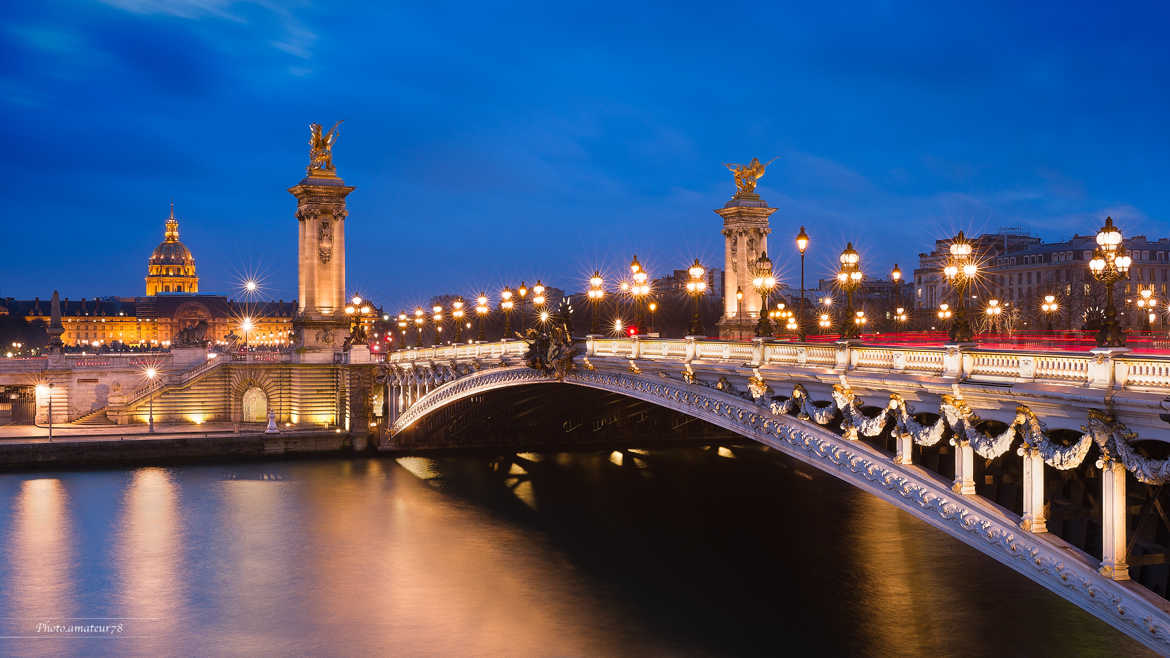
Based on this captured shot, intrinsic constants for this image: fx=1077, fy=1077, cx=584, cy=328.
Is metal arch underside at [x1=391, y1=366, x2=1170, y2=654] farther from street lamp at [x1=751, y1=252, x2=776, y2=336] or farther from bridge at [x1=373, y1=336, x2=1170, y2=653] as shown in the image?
street lamp at [x1=751, y1=252, x2=776, y2=336]

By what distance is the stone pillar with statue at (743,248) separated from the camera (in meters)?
45.7

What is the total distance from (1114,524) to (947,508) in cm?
342

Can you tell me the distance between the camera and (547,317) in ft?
113

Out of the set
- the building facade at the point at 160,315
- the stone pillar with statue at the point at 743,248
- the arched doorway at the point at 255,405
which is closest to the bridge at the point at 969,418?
the stone pillar with statue at the point at 743,248

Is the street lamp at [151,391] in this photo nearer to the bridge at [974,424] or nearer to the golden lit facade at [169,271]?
the bridge at [974,424]

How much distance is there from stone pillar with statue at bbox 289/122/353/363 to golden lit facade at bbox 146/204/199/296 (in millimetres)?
139477

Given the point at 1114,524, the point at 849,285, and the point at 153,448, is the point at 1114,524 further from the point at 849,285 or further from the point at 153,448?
the point at 153,448

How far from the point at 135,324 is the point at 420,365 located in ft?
478

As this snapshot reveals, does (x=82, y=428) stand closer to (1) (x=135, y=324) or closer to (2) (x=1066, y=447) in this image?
(2) (x=1066, y=447)

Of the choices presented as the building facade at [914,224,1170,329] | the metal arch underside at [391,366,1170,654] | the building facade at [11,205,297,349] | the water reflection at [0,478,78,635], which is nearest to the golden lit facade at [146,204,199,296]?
the building facade at [11,205,297,349]

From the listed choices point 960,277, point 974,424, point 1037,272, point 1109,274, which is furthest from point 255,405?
point 1037,272

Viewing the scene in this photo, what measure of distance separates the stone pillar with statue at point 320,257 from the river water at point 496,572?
52.8ft

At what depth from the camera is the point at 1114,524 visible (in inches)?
555

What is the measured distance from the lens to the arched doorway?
5831cm
